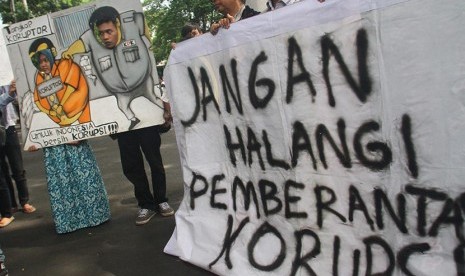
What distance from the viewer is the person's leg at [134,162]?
400 centimetres

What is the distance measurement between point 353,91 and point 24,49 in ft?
10.3

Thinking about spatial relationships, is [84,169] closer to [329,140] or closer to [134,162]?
[134,162]

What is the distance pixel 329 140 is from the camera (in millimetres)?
2297

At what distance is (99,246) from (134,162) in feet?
2.69

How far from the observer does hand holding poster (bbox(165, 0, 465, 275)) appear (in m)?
1.92

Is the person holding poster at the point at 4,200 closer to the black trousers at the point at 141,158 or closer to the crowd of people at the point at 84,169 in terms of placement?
the crowd of people at the point at 84,169

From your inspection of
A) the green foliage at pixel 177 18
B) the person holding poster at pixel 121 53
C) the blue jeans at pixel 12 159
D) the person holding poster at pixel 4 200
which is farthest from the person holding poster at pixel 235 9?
the green foliage at pixel 177 18

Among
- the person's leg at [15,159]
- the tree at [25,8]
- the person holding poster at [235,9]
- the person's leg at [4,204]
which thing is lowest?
the person's leg at [4,204]

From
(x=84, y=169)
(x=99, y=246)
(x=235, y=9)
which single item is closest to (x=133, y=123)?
(x=84, y=169)

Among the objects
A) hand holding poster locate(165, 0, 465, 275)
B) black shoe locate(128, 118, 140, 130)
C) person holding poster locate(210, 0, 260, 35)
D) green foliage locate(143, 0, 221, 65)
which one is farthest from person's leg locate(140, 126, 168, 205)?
green foliage locate(143, 0, 221, 65)

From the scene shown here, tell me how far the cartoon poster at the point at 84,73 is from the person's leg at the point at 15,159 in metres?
0.95

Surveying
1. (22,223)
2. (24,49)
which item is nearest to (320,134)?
(24,49)

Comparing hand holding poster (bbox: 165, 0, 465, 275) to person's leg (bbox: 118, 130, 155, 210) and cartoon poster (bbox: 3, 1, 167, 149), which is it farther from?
person's leg (bbox: 118, 130, 155, 210)

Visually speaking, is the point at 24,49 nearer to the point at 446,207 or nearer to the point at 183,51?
the point at 183,51
